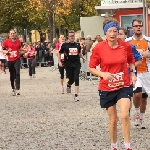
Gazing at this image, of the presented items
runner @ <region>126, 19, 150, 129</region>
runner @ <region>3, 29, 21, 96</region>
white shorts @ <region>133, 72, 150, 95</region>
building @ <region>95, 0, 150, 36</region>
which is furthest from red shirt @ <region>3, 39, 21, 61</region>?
building @ <region>95, 0, 150, 36</region>

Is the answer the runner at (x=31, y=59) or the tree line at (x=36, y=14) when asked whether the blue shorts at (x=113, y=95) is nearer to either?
the runner at (x=31, y=59)

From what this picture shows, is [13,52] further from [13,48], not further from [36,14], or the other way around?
[36,14]

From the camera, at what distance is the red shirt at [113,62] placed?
307 inches

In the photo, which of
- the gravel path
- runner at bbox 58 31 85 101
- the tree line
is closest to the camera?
the gravel path

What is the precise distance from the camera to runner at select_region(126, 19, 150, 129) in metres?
9.83

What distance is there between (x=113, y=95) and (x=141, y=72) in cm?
228

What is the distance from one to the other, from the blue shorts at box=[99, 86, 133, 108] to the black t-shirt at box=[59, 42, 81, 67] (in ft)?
29.0

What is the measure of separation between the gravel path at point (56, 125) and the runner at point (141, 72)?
1.02ft

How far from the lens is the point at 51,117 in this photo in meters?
12.4

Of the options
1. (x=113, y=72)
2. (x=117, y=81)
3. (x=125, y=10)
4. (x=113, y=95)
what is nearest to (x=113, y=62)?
Result: (x=113, y=72)

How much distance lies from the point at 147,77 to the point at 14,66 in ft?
27.8

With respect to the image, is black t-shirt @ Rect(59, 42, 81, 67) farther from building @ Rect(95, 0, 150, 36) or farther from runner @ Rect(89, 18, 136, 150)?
building @ Rect(95, 0, 150, 36)

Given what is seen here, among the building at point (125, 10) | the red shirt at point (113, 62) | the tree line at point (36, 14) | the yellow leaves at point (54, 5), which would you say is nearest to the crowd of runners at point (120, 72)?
the red shirt at point (113, 62)

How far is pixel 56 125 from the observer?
Answer: 11.1 metres
